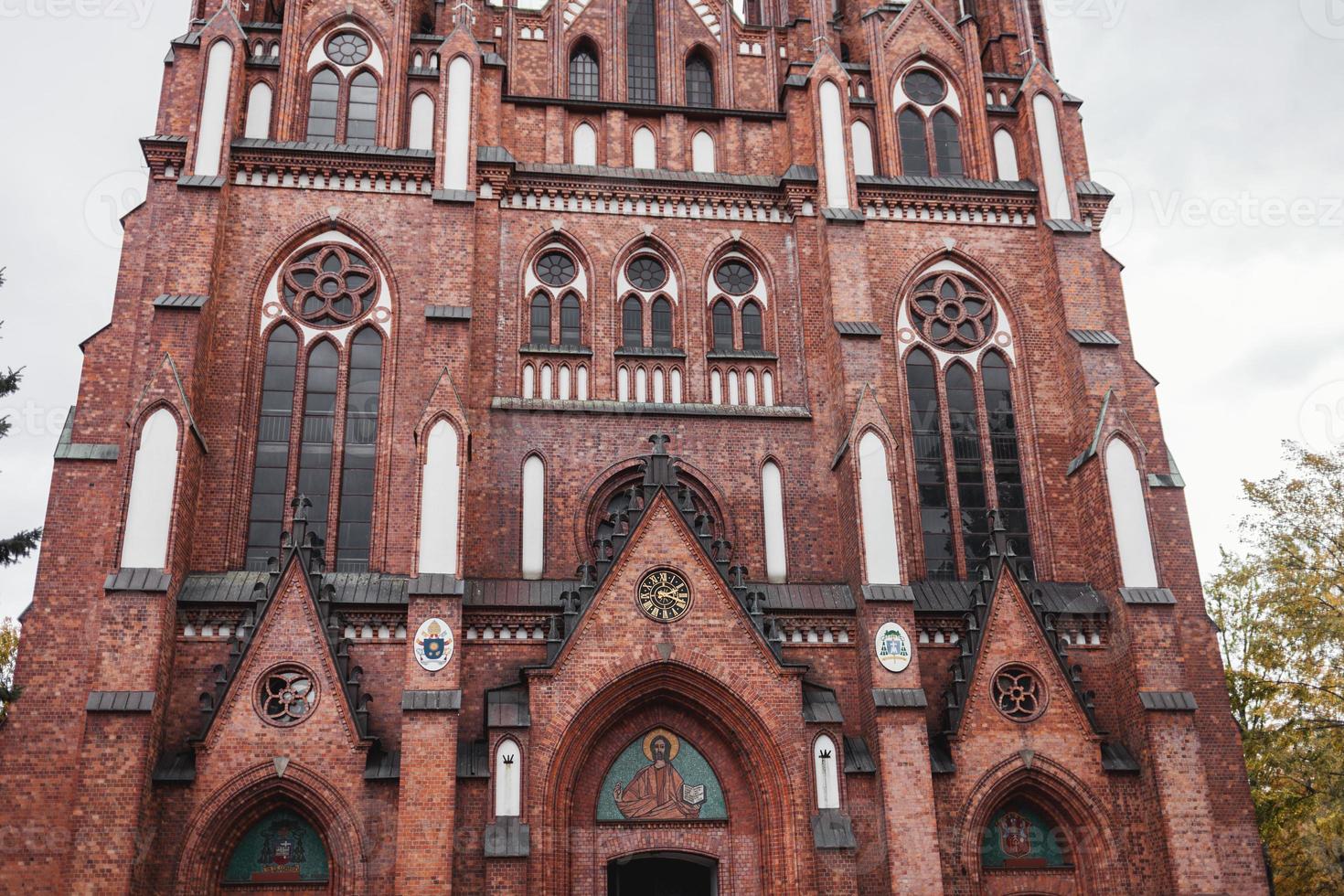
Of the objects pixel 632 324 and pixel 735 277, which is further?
pixel 735 277

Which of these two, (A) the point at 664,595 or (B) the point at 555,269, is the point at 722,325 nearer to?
(B) the point at 555,269

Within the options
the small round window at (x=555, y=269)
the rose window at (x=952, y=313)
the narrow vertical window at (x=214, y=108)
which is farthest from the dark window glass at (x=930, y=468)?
the narrow vertical window at (x=214, y=108)

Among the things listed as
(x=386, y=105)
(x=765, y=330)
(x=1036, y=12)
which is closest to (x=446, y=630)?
(x=765, y=330)

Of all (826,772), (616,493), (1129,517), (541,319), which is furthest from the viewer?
(541,319)

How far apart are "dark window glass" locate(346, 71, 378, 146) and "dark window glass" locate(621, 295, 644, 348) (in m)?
6.41

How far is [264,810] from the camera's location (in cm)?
2006

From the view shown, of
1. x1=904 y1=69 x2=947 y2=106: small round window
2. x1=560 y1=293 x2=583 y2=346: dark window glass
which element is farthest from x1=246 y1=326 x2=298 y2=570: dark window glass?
x1=904 y1=69 x2=947 y2=106: small round window

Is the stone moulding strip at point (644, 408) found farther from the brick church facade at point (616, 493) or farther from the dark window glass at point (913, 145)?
the dark window glass at point (913, 145)

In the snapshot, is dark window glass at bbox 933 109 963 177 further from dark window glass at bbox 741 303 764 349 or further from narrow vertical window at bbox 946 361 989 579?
dark window glass at bbox 741 303 764 349

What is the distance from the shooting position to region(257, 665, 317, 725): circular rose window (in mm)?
20125


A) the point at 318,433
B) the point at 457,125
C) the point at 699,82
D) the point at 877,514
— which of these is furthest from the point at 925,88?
the point at 318,433

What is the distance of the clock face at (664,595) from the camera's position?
69.9ft

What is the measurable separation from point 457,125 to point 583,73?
4099 millimetres

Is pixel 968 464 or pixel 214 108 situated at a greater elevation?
pixel 214 108
